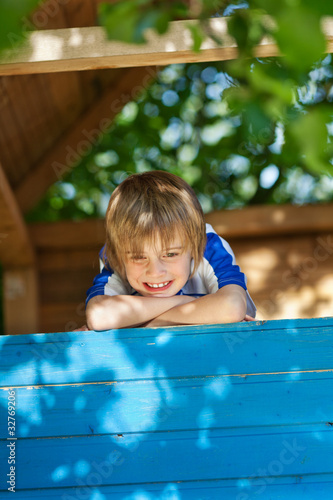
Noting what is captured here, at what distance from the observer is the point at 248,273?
520cm

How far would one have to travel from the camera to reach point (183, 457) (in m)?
1.84

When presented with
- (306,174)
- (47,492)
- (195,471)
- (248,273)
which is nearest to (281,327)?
(195,471)

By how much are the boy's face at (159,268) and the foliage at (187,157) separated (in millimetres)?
3790

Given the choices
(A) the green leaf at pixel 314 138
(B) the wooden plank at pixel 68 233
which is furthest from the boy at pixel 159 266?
(B) the wooden plank at pixel 68 233

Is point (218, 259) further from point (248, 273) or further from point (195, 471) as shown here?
point (248, 273)

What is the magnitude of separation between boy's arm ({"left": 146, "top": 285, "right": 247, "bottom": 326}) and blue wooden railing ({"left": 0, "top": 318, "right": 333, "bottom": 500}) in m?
0.15

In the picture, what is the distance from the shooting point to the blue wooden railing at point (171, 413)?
1837mm

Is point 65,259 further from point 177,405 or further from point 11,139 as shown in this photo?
point 177,405

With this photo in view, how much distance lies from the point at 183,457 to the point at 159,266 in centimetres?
71

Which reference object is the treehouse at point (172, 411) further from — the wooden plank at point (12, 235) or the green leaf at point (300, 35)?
the wooden plank at point (12, 235)

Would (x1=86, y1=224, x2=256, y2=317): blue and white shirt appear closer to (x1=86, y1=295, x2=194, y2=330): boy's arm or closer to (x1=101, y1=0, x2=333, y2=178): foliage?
(x1=86, y1=295, x2=194, y2=330): boy's arm

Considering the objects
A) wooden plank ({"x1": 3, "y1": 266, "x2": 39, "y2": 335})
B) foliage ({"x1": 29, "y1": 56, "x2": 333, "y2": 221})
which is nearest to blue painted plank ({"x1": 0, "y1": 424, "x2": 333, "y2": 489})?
wooden plank ({"x1": 3, "y1": 266, "x2": 39, "y2": 335})

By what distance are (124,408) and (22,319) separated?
3434 millimetres

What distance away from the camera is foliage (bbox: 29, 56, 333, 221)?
5996 mm
